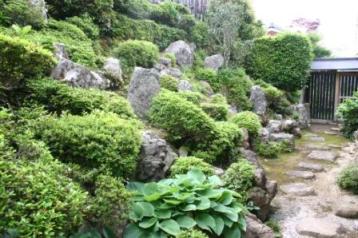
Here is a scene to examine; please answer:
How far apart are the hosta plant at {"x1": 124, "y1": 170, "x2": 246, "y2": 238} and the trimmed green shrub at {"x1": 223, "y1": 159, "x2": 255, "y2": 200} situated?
0.73 metres

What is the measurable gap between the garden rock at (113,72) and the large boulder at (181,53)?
430 centimetres

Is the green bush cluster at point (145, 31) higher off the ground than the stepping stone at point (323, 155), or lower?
higher

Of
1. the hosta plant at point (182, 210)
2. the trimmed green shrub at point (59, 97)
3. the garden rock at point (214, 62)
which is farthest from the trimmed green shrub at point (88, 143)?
the garden rock at point (214, 62)

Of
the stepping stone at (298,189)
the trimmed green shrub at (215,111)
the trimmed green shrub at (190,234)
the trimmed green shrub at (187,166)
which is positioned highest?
the trimmed green shrub at (215,111)

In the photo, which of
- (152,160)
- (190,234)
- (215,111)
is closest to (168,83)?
(215,111)

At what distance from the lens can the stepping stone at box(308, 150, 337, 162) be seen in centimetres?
914

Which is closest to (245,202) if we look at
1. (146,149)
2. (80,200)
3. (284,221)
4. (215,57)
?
(284,221)

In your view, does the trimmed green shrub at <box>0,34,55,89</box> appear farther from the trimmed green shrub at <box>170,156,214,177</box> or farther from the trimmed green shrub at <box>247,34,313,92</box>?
the trimmed green shrub at <box>247,34,313,92</box>

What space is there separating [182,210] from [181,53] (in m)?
8.59

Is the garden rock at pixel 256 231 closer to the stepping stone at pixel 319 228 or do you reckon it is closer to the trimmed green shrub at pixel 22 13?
the stepping stone at pixel 319 228

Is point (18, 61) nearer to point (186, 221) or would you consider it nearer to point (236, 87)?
point (186, 221)

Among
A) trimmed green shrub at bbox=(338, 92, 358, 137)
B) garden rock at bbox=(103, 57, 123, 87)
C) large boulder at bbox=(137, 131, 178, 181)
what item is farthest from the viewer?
trimmed green shrub at bbox=(338, 92, 358, 137)

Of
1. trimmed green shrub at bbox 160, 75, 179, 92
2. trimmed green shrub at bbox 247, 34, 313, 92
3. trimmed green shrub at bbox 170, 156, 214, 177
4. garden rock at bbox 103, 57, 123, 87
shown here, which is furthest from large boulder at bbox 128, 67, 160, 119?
trimmed green shrub at bbox 247, 34, 313, 92

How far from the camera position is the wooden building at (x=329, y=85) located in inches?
623
